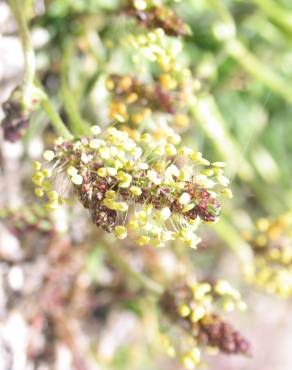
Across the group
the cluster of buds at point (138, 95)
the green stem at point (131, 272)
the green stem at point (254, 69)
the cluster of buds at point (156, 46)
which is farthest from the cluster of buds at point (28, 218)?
the green stem at point (254, 69)

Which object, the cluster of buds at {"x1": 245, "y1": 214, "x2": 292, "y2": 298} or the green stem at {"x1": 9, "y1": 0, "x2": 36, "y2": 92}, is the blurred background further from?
the green stem at {"x1": 9, "y1": 0, "x2": 36, "y2": 92}

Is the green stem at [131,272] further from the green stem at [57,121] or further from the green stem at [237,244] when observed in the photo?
the green stem at [57,121]

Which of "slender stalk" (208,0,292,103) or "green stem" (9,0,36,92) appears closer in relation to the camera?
"green stem" (9,0,36,92)

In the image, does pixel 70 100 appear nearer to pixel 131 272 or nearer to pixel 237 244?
pixel 131 272

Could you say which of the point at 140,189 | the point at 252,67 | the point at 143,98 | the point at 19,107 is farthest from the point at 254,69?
the point at 140,189

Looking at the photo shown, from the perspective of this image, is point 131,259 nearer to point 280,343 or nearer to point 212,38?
point 212,38

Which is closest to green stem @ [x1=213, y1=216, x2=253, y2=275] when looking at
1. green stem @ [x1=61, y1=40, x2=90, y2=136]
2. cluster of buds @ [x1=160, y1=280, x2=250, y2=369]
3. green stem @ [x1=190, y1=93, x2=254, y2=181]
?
green stem @ [x1=190, y1=93, x2=254, y2=181]
